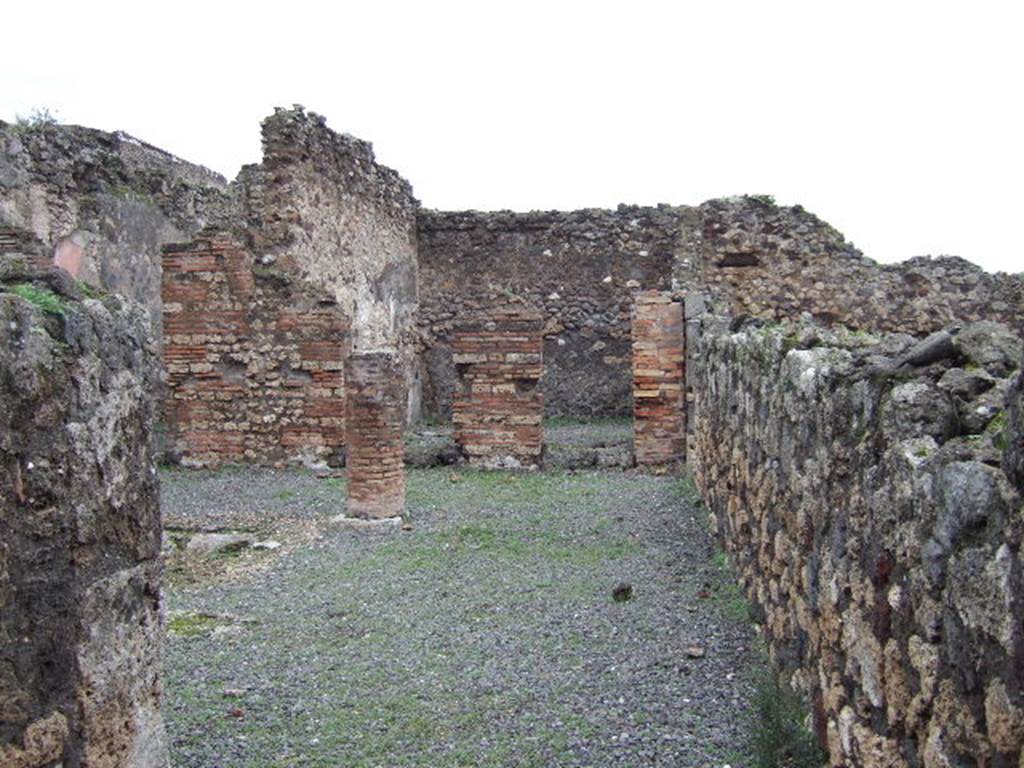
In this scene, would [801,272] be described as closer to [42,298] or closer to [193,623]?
[193,623]

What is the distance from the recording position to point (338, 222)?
1377cm

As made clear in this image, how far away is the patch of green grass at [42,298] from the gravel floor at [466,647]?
194 centimetres

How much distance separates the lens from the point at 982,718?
1.75 metres

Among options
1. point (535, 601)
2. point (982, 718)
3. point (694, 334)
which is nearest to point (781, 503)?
point (535, 601)

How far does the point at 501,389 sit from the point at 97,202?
645 cm

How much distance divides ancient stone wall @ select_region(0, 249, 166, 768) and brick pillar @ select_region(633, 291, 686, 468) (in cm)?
879

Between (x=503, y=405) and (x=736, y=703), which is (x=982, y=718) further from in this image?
(x=503, y=405)

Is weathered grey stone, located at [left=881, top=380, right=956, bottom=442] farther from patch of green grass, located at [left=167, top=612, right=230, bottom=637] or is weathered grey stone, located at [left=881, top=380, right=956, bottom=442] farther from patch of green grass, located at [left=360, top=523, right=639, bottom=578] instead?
patch of green grass, located at [left=360, top=523, right=639, bottom=578]

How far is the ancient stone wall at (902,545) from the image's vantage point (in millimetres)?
Result: 1710

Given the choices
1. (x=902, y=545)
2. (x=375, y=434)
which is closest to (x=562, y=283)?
(x=375, y=434)

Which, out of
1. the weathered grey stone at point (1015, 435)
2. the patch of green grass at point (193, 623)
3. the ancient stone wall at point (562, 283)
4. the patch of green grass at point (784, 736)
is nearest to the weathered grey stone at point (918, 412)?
the weathered grey stone at point (1015, 435)

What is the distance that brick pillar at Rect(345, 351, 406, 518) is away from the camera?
28.0 ft

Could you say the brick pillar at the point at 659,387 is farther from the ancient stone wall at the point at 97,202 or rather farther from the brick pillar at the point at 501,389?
the ancient stone wall at the point at 97,202

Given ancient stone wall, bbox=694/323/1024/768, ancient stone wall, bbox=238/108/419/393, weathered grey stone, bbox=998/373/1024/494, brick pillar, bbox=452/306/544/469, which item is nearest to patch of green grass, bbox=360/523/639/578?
ancient stone wall, bbox=694/323/1024/768
